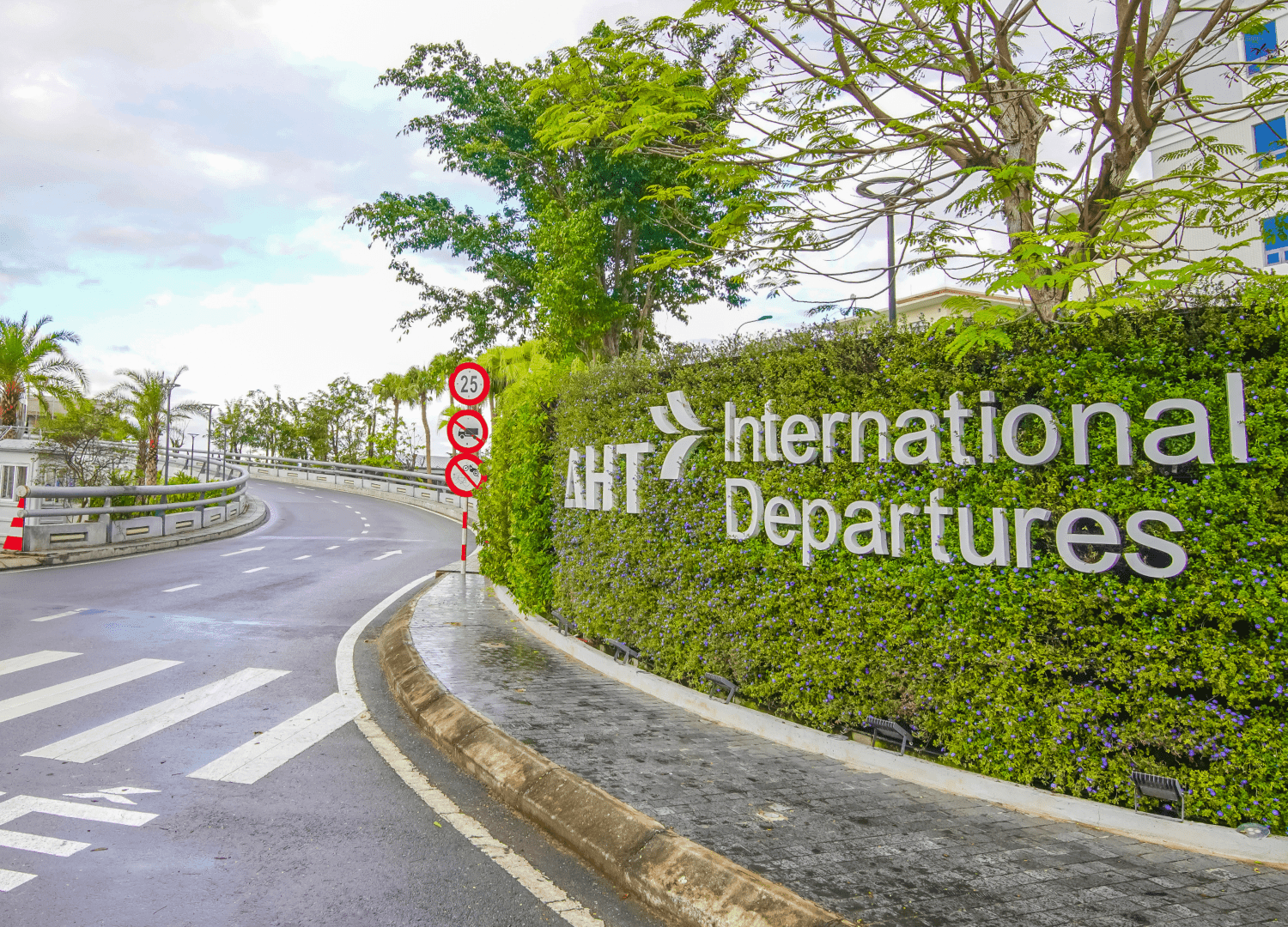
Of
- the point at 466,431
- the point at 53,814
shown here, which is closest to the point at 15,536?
the point at 466,431

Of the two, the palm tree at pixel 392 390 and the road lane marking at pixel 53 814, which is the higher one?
the palm tree at pixel 392 390

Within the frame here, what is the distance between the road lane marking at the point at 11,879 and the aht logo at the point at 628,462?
4594 mm

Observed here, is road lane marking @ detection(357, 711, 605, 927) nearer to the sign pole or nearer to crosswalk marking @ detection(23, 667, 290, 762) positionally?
crosswalk marking @ detection(23, 667, 290, 762)

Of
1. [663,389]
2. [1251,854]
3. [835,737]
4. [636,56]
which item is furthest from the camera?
[663,389]

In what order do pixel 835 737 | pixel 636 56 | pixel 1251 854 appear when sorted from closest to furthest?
pixel 1251 854 → pixel 835 737 → pixel 636 56

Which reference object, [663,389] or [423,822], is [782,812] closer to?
[423,822]

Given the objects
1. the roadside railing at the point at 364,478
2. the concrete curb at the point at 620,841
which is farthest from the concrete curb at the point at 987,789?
the roadside railing at the point at 364,478

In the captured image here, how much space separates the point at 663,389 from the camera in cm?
699

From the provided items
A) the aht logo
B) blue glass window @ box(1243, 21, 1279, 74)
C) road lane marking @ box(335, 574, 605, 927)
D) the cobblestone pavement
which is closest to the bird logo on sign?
the aht logo

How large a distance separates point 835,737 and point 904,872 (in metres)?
1.69

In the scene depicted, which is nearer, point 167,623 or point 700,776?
point 700,776

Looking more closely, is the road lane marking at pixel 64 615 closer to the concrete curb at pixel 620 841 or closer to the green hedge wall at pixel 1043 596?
the concrete curb at pixel 620 841

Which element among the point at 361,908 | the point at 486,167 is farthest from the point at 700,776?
the point at 486,167

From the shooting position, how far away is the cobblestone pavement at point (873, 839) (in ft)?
10.7
